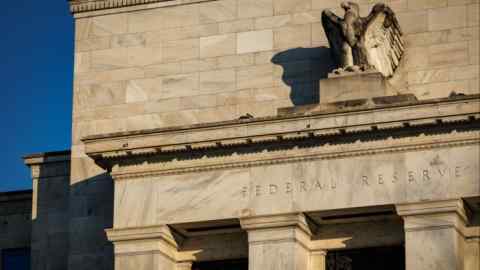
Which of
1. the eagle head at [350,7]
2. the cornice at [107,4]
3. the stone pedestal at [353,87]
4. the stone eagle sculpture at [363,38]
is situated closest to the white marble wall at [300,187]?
the stone pedestal at [353,87]

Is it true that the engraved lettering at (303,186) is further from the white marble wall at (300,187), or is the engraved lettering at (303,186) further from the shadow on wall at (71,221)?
the shadow on wall at (71,221)

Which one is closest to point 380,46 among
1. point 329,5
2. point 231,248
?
point 329,5

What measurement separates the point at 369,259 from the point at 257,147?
4437mm

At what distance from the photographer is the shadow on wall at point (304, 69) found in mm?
53031

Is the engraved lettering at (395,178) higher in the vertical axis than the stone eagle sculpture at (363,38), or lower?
lower

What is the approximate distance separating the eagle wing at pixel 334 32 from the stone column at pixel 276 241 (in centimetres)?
562

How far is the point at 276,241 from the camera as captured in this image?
49.1 m

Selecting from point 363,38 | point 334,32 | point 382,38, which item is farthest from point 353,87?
point 334,32

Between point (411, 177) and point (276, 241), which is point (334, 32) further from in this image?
point (276, 241)

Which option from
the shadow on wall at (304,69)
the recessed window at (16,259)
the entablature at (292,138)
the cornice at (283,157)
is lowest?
the recessed window at (16,259)

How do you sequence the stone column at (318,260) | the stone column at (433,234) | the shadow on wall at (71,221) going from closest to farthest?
the stone column at (433,234) < the stone column at (318,260) < the shadow on wall at (71,221)

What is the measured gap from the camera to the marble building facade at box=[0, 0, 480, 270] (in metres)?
48.0

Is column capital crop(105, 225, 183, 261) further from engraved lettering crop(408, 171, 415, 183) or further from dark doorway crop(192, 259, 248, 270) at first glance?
engraved lettering crop(408, 171, 415, 183)

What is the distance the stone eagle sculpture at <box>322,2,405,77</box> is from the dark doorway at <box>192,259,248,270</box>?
6.18 meters
